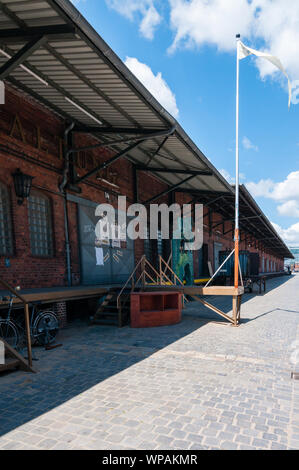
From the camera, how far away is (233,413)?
3.50 metres

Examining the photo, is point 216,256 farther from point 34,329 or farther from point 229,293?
point 34,329

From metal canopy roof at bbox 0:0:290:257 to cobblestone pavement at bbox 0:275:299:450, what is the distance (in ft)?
18.9

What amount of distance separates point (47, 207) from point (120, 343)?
4802 millimetres

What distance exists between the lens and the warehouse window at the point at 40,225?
334 inches

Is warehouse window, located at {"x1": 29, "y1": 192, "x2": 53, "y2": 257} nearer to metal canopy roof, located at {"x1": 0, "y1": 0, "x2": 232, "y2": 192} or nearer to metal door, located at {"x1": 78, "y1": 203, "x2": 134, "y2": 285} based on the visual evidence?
metal door, located at {"x1": 78, "y1": 203, "x2": 134, "y2": 285}

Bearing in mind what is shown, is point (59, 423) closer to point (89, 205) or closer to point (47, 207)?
point (47, 207)

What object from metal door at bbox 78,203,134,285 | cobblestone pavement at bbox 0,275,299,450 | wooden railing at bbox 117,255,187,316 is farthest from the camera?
metal door at bbox 78,203,134,285

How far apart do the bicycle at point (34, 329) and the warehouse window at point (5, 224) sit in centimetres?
175

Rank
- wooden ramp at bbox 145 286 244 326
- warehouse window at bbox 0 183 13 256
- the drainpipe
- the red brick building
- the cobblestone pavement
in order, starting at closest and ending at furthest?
the cobblestone pavement < the red brick building < warehouse window at bbox 0 183 13 256 < wooden ramp at bbox 145 286 244 326 < the drainpipe

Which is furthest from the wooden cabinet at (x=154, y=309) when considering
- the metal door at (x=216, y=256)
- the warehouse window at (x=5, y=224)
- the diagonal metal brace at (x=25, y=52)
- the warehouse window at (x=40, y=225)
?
the metal door at (x=216, y=256)

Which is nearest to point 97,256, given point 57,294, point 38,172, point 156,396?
point 57,294

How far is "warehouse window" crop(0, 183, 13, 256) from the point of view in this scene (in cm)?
752

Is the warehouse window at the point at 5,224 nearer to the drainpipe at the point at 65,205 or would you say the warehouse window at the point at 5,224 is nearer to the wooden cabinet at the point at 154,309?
the drainpipe at the point at 65,205

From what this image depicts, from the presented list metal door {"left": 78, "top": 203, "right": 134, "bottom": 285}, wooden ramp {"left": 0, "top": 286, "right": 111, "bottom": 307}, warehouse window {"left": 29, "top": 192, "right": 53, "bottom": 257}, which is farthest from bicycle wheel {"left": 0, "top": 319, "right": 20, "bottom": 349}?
metal door {"left": 78, "top": 203, "right": 134, "bottom": 285}
